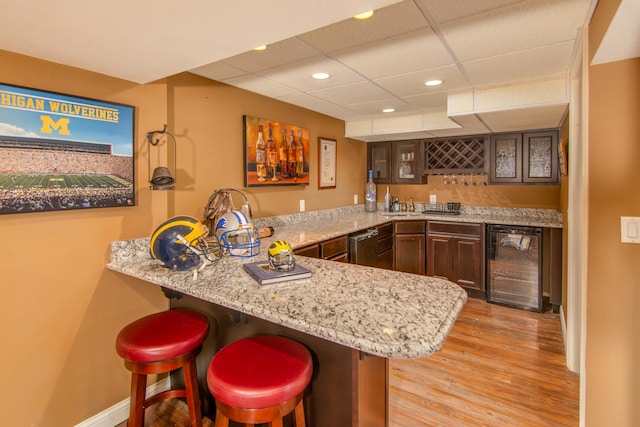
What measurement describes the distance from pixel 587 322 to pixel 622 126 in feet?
3.14

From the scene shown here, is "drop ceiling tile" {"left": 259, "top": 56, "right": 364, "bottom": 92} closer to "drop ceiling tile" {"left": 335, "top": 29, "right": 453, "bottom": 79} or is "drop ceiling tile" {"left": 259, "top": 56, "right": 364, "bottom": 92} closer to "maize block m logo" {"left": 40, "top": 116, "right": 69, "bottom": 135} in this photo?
"drop ceiling tile" {"left": 335, "top": 29, "right": 453, "bottom": 79}

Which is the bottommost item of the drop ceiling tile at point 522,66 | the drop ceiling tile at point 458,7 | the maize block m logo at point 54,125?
the maize block m logo at point 54,125

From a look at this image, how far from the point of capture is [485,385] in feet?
7.20

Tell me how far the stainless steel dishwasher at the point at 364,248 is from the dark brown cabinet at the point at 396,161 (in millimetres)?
1462

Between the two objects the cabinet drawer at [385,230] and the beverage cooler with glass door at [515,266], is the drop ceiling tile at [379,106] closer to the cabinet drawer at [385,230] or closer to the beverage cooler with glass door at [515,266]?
the cabinet drawer at [385,230]

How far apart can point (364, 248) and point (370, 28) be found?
199cm

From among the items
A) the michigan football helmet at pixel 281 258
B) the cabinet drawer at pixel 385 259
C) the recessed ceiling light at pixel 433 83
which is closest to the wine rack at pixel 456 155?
the cabinet drawer at pixel 385 259

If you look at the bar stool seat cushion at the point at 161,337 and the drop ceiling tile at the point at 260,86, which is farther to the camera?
the drop ceiling tile at the point at 260,86

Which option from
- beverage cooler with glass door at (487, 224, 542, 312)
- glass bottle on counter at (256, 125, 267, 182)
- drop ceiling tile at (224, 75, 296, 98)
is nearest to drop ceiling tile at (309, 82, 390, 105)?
A: drop ceiling tile at (224, 75, 296, 98)

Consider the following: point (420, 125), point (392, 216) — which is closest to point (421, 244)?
point (392, 216)

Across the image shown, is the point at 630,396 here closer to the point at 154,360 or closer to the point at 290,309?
the point at 290,309

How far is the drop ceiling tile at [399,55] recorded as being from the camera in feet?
6.31

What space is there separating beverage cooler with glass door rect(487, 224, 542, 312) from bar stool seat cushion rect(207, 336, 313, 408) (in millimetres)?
3030

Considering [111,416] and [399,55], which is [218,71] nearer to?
[399,55]
